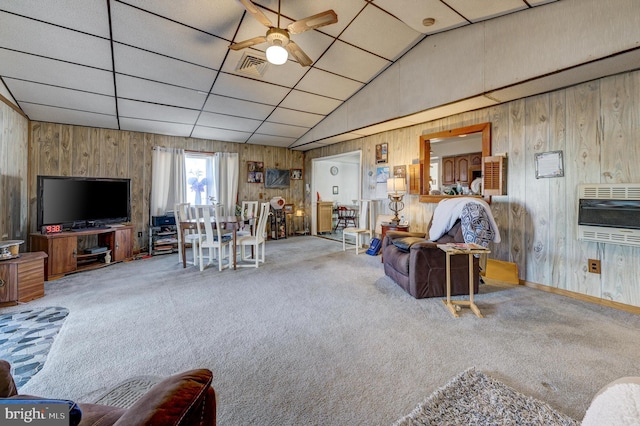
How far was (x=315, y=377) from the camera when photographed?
66.6 inches

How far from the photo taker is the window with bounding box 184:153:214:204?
19.7ft

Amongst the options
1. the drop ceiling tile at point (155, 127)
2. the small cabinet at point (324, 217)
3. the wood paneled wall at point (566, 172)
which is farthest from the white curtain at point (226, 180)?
the wood paneled wall at point (566, 172)

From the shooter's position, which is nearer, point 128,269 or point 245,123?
point 128,269

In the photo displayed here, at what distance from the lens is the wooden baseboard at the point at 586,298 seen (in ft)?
8.69

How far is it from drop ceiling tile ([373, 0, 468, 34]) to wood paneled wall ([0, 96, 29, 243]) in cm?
485

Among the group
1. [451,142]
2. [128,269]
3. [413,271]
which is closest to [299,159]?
[451,142]

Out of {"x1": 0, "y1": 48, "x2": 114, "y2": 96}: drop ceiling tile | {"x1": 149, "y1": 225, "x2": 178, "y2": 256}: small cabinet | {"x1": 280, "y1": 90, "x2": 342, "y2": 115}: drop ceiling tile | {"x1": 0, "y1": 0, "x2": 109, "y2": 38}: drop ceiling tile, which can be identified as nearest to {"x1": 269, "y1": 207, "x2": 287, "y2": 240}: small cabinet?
{"x1": 149, "y1": 225, "x2": 178, "y2": 256}: small cabinet

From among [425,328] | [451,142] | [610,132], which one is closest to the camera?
[425,328]

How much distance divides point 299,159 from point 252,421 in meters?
6.69

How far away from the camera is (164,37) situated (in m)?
3.01

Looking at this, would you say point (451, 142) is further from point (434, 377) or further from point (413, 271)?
point (434, 377)

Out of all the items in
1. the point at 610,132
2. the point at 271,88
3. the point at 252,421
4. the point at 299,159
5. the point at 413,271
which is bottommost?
the point at 252,421

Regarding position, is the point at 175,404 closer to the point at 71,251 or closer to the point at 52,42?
the point at 52,42

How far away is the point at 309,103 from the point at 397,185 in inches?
85.3
